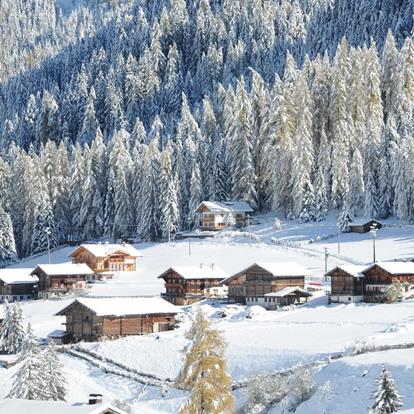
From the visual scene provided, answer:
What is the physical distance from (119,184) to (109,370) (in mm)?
75757

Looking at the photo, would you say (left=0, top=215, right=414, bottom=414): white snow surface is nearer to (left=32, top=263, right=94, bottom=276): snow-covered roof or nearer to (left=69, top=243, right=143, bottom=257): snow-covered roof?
(left=69, top=243, right=143, bottom=257): snow-covered roof

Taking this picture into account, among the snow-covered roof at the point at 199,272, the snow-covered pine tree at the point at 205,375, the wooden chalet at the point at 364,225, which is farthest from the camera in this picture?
the wooden chalet at the point at 364,225

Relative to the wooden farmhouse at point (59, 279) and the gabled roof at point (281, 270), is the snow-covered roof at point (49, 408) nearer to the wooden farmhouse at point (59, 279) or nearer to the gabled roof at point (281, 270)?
the gabled roof at point (281, 270)

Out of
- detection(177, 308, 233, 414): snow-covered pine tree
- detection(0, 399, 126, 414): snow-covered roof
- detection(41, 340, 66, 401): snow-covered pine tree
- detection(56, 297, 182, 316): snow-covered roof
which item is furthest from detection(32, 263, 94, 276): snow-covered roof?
detection(177, 308, 233, 414): snow-covered pine tree

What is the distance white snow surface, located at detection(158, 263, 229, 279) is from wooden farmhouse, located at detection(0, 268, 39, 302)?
22.5 metres

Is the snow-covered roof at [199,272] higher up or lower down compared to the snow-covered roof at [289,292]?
higher up

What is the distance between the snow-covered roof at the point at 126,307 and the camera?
7871cm

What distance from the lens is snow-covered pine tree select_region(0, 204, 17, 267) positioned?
13562cm

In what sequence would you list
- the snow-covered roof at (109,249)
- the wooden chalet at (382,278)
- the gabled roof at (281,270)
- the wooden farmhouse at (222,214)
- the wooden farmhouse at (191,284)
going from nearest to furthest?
1. the wooden chalet at (382,278)
2. the gabled roof at (281,270)
3. the wooden farmhouse at (191,284)
4. the snow-covered roof at (109,249)
5. the wooden farmhouse at (222,214)

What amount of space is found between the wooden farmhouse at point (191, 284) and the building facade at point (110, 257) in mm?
20063

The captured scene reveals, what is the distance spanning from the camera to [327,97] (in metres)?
138

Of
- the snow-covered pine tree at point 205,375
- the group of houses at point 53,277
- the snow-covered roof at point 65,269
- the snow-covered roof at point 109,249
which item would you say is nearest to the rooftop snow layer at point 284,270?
the group of houses at point 53,277

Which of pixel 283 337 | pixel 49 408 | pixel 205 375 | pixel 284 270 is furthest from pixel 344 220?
pixel 49 408

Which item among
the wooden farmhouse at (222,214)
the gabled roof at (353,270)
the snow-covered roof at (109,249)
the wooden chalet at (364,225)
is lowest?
the gabled roof at (353,270)
